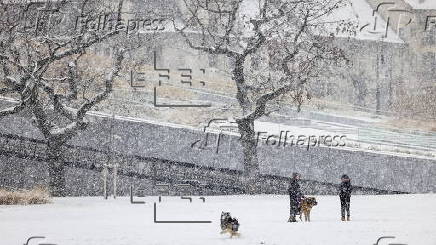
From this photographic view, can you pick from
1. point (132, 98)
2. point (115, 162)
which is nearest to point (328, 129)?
point (132, 98)

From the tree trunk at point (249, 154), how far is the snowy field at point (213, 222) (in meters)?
2.56

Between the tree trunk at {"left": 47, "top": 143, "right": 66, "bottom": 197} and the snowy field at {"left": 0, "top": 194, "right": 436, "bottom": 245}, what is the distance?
93.0 inches

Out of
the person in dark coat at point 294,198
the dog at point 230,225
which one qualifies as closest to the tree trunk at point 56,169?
the person in dark coat at point 294,198

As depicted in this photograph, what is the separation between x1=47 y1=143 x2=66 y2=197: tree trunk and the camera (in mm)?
34938

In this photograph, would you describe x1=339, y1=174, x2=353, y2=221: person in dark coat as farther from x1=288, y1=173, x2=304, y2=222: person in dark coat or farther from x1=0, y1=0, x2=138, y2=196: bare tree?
x1=0, y1=0, x2=138, y2=196: bare tree

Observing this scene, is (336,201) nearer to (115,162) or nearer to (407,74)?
(115,162)

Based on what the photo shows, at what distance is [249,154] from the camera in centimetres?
3584

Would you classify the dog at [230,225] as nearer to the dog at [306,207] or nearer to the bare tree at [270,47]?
the dog at [306,207]

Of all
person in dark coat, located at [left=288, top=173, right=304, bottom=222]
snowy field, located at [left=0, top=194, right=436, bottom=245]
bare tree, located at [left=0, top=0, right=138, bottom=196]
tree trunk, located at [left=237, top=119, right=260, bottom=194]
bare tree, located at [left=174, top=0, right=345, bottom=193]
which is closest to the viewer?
snowy field, located at [left=0, top=194, right=436, bottom=245]

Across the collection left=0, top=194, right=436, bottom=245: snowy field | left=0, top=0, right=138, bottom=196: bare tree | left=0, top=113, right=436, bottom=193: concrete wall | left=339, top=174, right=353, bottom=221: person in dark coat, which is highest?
left=0, top=0, right=138, bottom=196: bare tree

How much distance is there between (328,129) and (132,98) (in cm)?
1200

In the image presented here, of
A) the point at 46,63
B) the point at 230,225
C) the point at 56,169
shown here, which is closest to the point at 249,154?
the point at 56,169

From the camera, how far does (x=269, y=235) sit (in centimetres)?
1952

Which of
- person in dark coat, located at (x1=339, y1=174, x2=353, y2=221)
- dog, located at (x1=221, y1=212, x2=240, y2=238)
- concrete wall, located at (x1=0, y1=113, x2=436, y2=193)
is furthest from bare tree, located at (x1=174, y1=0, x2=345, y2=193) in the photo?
dog, located at (x1=221, y1=212, x2=240, y2=238)
